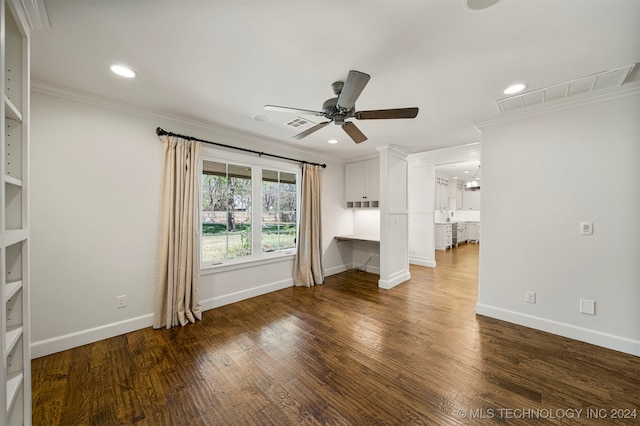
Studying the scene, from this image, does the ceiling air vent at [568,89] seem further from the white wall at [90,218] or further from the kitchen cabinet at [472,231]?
the kitchen cabinet at [472,231]

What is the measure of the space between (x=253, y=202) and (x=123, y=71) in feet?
7.06

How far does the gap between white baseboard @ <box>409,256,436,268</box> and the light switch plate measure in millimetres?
3280

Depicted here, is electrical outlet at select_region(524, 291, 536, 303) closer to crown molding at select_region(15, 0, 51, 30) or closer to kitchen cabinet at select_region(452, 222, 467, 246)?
crown molding at select_region(15, 0, 51, 30)

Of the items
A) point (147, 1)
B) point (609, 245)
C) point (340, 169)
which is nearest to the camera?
point (147, 1)

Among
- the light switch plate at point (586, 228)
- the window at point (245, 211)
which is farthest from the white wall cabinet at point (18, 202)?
the light switch plate at point (586, 228)

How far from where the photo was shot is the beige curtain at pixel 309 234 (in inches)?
167

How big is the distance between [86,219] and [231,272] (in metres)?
1.70

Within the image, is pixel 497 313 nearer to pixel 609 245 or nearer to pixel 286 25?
pixel 609 245

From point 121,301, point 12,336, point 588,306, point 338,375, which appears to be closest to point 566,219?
point 588,306

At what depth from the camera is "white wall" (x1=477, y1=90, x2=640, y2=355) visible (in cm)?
226

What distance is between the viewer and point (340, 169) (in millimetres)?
5203

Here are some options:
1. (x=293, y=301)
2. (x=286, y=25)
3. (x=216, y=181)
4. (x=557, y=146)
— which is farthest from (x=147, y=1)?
(x=557, y=146)

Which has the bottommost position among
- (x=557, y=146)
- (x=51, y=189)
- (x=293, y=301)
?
(x=293, y=301)

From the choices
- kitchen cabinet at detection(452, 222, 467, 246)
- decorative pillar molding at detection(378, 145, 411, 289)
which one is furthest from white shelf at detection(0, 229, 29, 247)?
kitchen cabinet at detection(452, 222, 467, 246)
